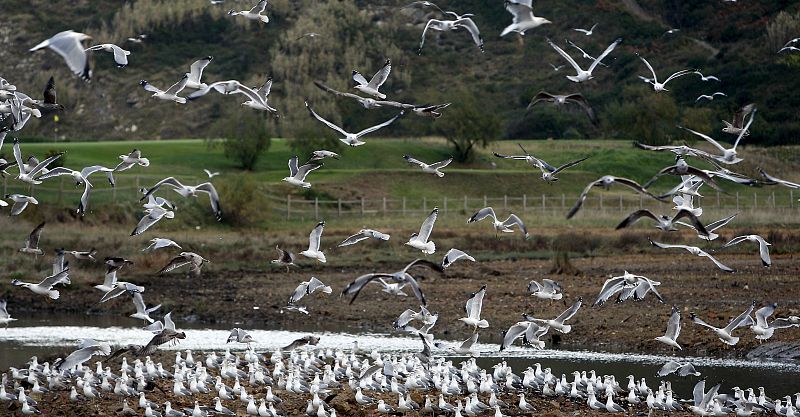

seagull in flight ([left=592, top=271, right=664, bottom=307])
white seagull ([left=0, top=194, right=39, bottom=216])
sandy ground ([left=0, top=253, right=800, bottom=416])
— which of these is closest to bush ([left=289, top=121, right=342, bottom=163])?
sandy ground ([left=0, top=253, right=800, bottom=416])

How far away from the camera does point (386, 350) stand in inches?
1105

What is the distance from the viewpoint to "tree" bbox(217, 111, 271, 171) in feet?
236

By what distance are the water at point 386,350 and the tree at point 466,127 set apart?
4536cm

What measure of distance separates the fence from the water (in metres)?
24.1

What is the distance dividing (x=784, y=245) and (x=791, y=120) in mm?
47852

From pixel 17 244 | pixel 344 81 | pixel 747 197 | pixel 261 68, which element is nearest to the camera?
pixel 17 244

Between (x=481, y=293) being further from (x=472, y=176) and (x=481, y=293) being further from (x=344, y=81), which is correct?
(x=344, y=81)

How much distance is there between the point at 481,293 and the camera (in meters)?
21.4

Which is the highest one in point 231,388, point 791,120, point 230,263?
point 231,388

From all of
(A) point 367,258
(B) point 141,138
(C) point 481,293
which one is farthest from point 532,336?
(B) point 141,138

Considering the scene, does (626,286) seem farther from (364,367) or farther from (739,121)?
(364,367)

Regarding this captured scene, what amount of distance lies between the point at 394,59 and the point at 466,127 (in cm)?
3183

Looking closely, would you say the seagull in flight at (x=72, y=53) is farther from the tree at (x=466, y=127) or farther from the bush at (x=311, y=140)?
the tree at (x=466, y=127)

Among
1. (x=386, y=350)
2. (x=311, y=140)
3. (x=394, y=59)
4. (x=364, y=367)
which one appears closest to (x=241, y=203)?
(x=311, y=140)
